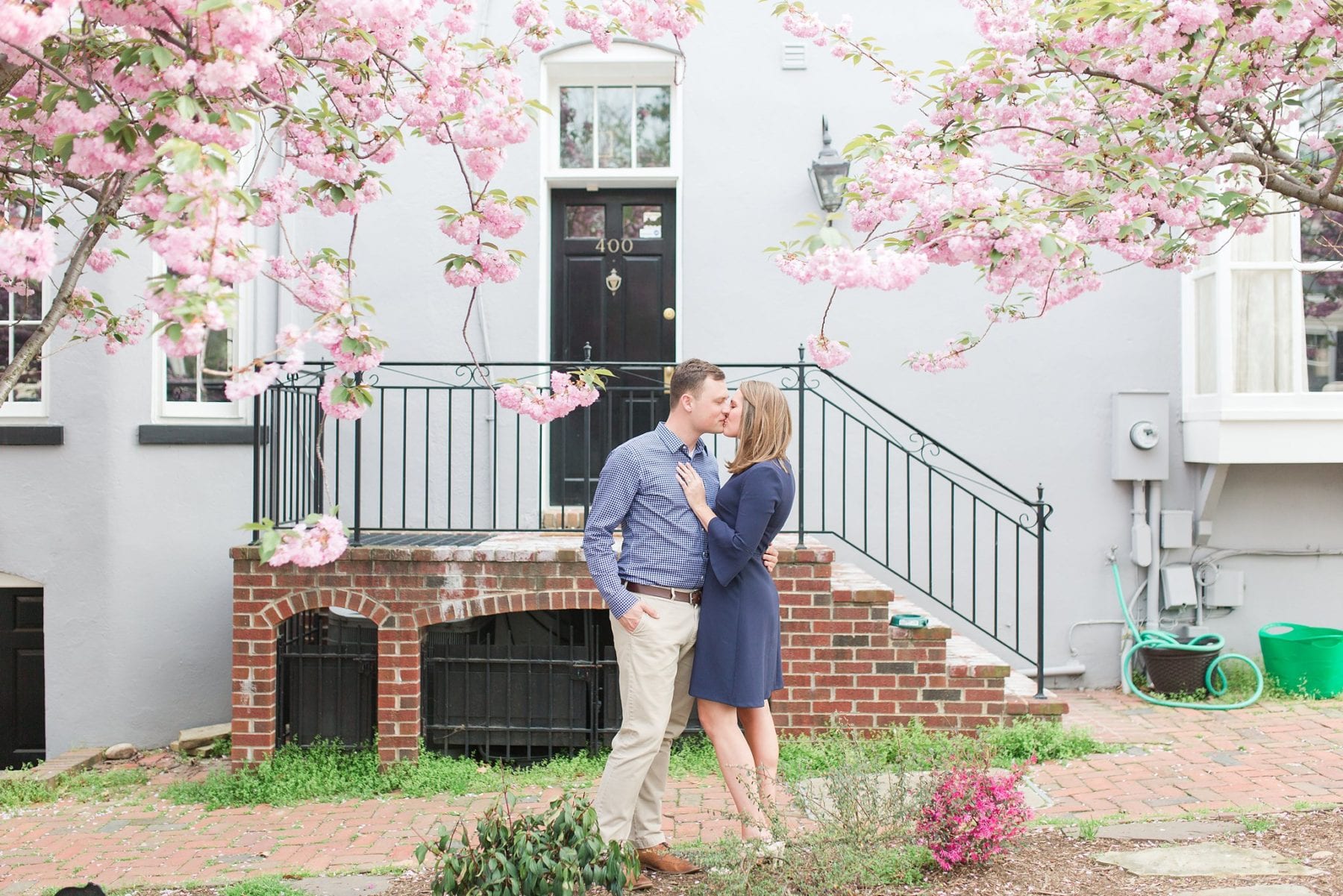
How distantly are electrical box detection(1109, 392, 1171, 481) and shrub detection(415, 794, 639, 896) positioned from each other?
4.76 meters

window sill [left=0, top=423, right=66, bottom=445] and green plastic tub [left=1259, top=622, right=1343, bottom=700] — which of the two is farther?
green plastic tub [left=1259, top=622, right=1343, bottom=700]

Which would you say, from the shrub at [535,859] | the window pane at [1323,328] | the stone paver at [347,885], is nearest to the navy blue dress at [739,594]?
the shrub at [535,859]

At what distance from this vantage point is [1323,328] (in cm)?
684

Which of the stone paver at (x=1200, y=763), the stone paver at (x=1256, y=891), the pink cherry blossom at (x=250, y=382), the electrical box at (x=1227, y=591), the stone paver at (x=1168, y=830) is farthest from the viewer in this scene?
the electrical box at (x=1227, y=591)

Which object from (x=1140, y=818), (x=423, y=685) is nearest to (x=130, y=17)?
(x=423, y=685)

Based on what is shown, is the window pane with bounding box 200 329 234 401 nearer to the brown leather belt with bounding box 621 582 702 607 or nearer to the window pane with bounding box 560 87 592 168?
the window pane with bounding box 560 87 592 168

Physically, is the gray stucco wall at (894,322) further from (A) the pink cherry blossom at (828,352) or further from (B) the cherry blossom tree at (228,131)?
(A) the pink cherry blossom at (828,352)

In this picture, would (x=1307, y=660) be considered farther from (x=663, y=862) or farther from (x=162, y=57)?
(x=162, y=57)

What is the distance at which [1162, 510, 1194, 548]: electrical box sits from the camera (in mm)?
6930

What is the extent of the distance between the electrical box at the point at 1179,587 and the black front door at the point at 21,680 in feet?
22.7

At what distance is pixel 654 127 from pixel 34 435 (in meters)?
4.23

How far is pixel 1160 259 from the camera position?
436 centimetres

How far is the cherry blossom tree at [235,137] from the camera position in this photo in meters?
2.54

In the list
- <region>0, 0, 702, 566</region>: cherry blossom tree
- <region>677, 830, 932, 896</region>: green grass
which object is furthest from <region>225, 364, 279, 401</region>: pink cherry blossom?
<region>677, 830, 932, 896</region>: green grass
